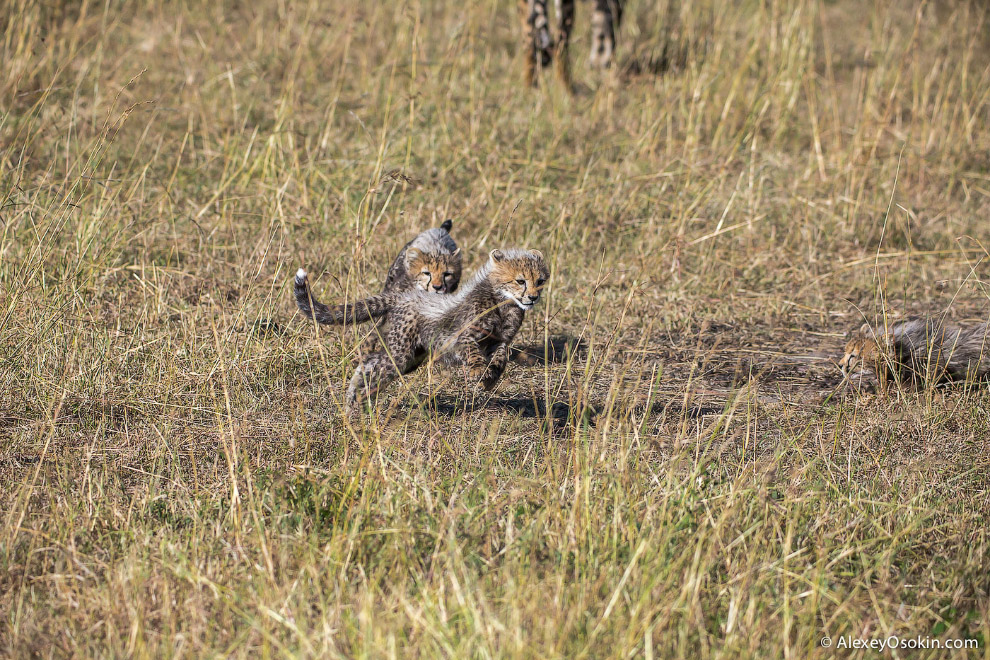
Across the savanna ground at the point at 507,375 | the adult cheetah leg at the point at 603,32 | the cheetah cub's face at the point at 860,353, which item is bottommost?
the cheetah cub's face at the point at 860,353

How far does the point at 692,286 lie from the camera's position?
5.96 metres

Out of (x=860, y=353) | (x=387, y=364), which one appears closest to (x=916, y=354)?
(x=860, y=353)

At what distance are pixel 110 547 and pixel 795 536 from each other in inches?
83.0

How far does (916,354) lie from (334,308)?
105 inches

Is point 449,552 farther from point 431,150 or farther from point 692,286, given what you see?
point 431,150

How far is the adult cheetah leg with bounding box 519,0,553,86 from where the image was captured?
7918 mm

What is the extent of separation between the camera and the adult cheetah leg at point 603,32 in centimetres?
850

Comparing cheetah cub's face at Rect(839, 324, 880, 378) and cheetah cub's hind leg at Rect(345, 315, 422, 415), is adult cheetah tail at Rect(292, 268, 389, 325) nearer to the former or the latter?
cheetah cub's hind leg at Rect(345, 315, 422, 415)

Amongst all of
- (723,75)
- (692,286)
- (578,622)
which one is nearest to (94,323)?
(578,622)

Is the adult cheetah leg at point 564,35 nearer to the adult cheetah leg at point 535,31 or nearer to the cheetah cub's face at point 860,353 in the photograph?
the adult cheetah leg at point 535,31

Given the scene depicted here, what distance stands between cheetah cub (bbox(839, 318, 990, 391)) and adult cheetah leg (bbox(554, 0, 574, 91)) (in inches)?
144

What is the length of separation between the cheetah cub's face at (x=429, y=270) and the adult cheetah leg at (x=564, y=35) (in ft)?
9.97

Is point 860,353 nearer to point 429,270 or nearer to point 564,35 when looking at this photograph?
point 429,270

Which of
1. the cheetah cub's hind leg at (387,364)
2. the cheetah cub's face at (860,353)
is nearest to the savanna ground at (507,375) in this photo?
the cheetah cub's hind leg at (387,364)
